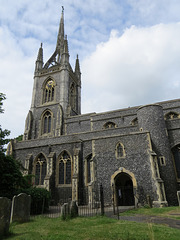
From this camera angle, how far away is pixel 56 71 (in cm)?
3441

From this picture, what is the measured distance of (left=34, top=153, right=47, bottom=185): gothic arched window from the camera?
20.1 metres

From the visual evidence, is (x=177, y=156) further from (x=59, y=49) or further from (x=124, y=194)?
(x=59, y=49)

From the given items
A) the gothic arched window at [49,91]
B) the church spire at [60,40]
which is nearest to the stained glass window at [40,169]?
the gothic arched window at [49,91]

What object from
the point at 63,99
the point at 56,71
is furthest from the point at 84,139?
the point at 56,71

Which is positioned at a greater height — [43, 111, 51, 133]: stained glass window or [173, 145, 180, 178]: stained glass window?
[43, 111, 51, 133]: stained glass window

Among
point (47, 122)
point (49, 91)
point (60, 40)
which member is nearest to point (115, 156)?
point (47, 122)

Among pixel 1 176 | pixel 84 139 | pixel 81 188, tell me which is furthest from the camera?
pixel 84 139

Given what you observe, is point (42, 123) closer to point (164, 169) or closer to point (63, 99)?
point (63, 99)

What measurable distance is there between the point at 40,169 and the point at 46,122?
1162 cm

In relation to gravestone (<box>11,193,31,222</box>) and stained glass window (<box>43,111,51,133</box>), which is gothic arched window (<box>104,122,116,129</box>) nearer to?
stained glass window (<box>43,111,51,133</box>)

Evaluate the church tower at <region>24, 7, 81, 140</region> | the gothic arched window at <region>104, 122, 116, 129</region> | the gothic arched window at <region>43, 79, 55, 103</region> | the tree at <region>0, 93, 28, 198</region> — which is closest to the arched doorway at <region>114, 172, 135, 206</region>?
the tree at <region>0, 93, 28, 198</region>

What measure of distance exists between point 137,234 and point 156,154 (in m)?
10.6

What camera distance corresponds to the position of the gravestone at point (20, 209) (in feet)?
27.5

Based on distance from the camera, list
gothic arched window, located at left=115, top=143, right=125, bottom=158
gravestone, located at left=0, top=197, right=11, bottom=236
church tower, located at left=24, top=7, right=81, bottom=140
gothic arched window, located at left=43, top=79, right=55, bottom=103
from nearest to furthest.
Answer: gravestone, located at left=0, top=197, right=11, bottom=236 < gothic arched window, located at left=115, top=143, right=125, bottom=158 < church tower, located at left=24, top=7, right=81, bottom=140 < gothic arched window, located at left=43, top=79, right=55, bottom=103
